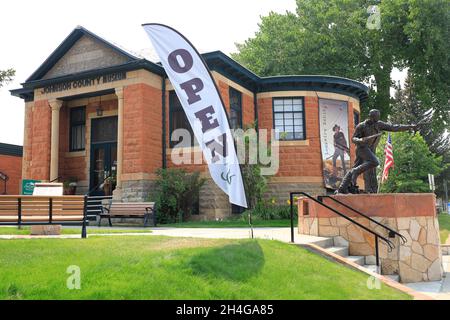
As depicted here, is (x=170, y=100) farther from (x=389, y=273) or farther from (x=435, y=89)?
(x=435, y=89)

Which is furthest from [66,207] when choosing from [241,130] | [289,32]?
[289,32]

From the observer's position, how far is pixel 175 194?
17312 millimetres

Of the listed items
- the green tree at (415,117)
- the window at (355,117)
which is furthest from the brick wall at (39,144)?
the green tree at (415,117)

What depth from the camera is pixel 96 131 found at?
67.9 ft

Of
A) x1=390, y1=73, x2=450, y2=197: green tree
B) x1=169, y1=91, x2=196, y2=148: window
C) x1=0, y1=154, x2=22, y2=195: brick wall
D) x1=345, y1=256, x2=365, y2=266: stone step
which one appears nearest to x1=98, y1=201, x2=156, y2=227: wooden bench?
x1=169, y1=91, x2=196, y2=148: window

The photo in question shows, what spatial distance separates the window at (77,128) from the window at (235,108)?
279 inches

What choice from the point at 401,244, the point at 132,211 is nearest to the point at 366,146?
the point at 401,244

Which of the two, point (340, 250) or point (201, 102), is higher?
point (201, 102)

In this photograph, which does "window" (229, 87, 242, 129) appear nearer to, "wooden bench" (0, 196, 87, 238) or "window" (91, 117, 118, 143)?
"window" (91, 117, 118, 143)

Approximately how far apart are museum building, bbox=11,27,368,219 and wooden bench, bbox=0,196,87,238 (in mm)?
7880

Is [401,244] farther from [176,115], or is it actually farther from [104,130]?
[104,130]

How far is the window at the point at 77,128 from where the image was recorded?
69.5 feet

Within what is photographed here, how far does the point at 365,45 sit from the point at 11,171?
23453mm

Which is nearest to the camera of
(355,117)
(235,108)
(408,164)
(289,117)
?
(235,108)
